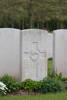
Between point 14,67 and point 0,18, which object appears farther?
point 0,18

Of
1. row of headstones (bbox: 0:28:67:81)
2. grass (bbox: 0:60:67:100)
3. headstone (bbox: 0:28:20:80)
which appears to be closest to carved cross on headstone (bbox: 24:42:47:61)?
row of headstones (bbox: 0:28:67:81)

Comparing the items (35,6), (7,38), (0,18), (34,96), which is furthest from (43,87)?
(0,18)

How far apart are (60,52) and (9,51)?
178 centimetres

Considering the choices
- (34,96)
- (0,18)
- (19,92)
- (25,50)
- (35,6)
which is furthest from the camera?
(0,18)

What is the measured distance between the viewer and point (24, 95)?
7.55 metres

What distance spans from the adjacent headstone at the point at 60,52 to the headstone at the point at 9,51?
1.41 metres

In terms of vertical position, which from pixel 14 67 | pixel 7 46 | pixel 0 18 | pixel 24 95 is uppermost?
pixel 0 18

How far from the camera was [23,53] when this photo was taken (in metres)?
8.55

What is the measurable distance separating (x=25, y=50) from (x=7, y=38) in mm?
613

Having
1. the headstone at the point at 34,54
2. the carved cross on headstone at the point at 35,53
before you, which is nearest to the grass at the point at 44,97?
the headstone at the point at 34,54

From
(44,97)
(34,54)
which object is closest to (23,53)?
(34,54)

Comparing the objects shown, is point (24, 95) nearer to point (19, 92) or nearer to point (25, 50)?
point (19, 92)

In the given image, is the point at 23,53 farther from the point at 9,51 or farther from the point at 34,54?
the point at 9,51

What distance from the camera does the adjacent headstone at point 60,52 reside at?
31.5 ft
